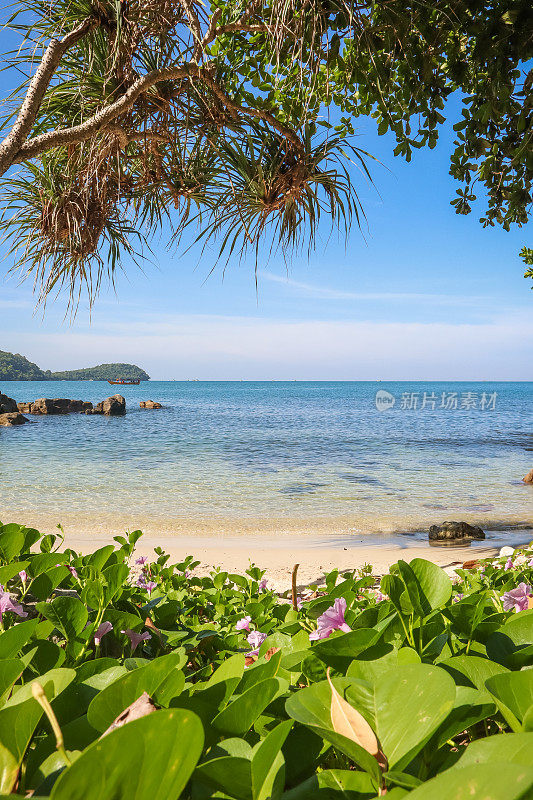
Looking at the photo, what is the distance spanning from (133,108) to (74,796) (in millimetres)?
3389

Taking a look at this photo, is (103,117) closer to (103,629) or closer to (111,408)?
(103,629)

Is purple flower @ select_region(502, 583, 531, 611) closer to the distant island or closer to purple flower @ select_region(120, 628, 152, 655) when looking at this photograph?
purple flower @ select_region(120, 628, 152, 655)

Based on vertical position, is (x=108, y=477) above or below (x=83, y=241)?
below

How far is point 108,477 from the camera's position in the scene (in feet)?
34.9

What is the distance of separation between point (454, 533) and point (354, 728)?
5784 mm

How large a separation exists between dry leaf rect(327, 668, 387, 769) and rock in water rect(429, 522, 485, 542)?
570 cm

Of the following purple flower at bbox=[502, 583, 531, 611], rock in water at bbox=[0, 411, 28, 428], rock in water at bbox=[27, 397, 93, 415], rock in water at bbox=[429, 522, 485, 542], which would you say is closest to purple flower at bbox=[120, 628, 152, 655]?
purple flower at bbox=[502, 583, 531, 611]

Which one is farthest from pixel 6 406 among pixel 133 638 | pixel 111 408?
pixel 133 638

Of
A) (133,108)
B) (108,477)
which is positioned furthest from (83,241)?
(108,477)

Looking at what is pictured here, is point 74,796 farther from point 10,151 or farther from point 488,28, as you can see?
point 488,28

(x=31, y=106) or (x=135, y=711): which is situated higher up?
(x=31, y=106)

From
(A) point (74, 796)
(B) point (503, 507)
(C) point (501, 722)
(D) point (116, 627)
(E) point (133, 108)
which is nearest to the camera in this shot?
(A) point (74, 796)

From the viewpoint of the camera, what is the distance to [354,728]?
1.23 feet

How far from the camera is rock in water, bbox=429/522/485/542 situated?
5.67 metres
